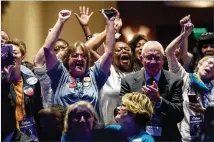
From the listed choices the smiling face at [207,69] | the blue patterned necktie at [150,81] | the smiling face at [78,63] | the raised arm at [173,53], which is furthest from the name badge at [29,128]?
the smiling face at [207,69]

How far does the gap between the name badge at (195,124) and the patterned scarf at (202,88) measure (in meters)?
0.09

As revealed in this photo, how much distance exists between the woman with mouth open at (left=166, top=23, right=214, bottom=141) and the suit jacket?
172mm

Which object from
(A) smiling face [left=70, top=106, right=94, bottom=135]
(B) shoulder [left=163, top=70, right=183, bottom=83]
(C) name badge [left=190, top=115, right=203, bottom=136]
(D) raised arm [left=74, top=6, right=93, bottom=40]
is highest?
(D) raised arm [left=74, top=6, right=93, bottom=40]

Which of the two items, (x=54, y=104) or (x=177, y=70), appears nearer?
(x=54, y=104)

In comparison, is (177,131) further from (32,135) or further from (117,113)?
(32,135)

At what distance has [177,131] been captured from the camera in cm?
355

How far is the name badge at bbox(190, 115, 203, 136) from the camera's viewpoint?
12.1 feet

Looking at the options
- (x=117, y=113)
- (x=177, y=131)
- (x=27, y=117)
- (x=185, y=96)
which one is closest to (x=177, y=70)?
(x=185, y=96)

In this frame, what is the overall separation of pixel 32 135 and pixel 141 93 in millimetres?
730

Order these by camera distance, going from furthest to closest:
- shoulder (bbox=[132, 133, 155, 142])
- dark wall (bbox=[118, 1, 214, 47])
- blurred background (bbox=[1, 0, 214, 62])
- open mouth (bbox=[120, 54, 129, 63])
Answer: dark wall (bbox=[118, 1, 214, 47]) → blurred background (bbox=[1, 0, 214, 62]) → open mouth (bbox=[120, 54, 129, 63]) → shoulder (bbox=[132, 133, 155, 142])

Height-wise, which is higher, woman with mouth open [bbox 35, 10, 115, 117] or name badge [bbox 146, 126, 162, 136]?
woman with mouth open [bbox 35, 10, 115, 117]

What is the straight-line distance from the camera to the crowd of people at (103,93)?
3.27 meters

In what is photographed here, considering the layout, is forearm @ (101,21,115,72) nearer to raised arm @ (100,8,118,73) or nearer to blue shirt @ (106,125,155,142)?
raised arm @ (100,8,118,73)

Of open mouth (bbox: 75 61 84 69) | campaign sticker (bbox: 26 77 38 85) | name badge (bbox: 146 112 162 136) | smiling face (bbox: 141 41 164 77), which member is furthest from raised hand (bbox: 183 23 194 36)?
campaign sticker (bbox: 26 77 38 85)
